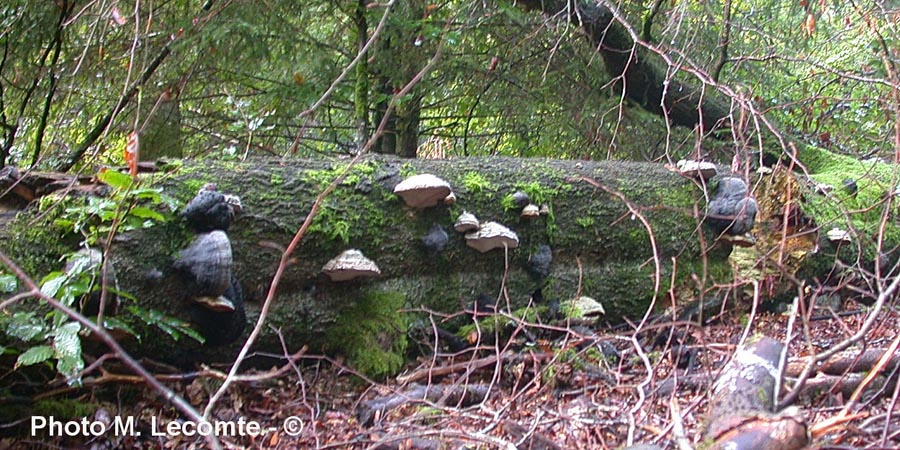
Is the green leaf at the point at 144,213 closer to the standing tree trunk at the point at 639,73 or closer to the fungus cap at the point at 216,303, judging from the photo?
the fungus cap at the point at 216,303

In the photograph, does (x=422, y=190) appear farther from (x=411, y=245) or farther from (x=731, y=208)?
(x=731, y=208)

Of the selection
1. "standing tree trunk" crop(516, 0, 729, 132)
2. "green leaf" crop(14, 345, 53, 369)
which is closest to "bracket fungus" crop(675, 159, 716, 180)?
"standing tree trunk" crop(516, 0, 729, 132)

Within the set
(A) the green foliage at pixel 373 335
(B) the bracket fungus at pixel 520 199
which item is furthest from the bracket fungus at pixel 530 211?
(A) the green foliage at pixel 373 335

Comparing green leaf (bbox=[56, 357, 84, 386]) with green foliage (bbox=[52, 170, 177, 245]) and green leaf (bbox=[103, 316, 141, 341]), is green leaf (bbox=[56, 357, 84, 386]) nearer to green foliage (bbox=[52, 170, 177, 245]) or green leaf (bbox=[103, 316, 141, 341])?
green leaf (bbox=[103, 316, 141, 341])

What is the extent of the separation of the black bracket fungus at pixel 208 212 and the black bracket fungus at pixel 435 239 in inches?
50.8

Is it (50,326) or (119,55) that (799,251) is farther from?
(119,55)

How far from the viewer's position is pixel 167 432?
119 inches

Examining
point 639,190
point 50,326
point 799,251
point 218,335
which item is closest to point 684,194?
point 639,190

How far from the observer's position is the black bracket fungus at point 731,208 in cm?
466

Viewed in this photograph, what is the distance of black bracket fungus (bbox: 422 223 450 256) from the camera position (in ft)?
13.6

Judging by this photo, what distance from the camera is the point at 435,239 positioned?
4.15m

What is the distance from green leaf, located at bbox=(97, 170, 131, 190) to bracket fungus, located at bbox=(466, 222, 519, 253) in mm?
2121

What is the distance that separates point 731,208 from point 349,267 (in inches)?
117

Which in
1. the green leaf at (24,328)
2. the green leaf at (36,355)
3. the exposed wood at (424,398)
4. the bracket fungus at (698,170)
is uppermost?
the bracket fungus at (698,170)
